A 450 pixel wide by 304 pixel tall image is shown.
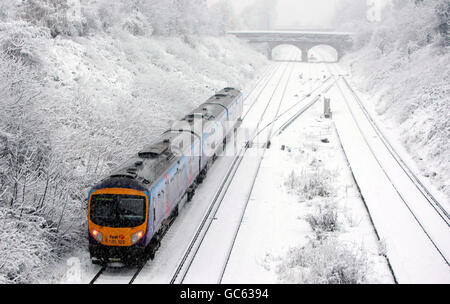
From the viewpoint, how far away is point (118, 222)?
1173 cm

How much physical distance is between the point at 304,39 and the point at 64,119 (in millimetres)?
74520

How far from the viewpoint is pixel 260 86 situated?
48.7 m

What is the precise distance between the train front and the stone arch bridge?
3021 inches

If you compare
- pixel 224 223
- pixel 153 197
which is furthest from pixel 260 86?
pixel 153 197

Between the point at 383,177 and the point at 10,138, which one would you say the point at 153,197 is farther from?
the point at 383,177

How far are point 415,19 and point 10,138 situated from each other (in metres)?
43.7

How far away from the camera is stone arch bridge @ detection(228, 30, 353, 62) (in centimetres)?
8462

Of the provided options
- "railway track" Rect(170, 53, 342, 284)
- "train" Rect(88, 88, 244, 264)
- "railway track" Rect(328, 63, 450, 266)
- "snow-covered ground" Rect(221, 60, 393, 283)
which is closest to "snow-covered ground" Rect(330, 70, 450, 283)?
"railway track" Rect(328, 63, 450, 266)

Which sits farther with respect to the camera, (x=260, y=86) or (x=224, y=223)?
(x=260, y=86)

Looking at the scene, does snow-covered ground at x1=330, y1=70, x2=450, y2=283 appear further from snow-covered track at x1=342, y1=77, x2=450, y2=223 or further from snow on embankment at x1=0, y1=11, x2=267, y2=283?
snow on embankment at x1=0, y1=11, x2=267, y2=283

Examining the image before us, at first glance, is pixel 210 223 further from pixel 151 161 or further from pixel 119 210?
pixel 119 210

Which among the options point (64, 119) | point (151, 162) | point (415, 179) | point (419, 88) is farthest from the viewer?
point (419, 88)

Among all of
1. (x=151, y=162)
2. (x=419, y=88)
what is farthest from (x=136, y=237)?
(x=419, y=88)

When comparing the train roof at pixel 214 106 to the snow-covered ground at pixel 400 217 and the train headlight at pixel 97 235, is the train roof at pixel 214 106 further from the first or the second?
the train headlight at pixel 97 235
